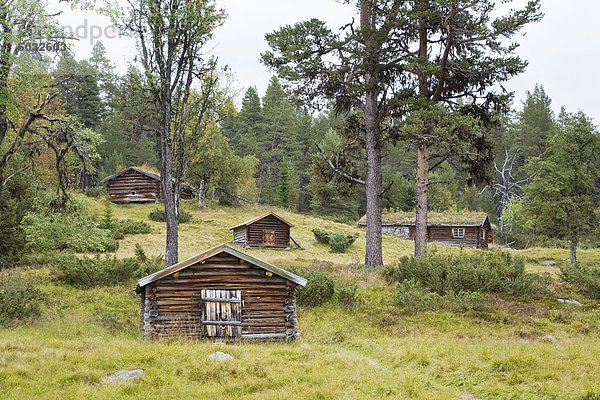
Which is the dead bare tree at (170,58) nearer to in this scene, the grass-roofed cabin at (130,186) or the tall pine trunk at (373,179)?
the tall pine trunk at (373,179)

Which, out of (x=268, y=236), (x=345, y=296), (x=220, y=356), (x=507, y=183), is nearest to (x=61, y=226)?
(x=220, y=356)

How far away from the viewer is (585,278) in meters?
22.9

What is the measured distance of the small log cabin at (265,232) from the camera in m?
41.0

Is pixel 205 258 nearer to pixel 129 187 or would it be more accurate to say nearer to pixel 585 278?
pixel 585 278

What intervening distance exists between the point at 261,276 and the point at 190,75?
11.2 m

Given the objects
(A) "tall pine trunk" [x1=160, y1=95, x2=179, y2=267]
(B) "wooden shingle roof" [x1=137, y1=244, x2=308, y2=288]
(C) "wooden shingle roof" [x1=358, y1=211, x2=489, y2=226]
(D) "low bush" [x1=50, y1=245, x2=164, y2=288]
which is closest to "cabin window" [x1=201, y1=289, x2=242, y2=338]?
(B) "wooden shingle roof" [x1=137, y1=244, x2=308, y2=288]

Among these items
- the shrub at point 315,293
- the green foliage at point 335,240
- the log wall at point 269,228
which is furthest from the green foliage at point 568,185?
the shrub at point 315,293

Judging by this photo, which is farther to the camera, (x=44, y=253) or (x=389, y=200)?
(x=389, y=200)

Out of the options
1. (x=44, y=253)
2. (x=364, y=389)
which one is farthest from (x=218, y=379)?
(x=44, y=253)

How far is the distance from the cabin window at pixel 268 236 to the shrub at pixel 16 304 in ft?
78.2

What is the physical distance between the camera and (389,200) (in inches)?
2761

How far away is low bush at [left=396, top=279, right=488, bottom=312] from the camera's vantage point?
19542 mm

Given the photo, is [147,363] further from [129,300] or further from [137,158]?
[137,158]

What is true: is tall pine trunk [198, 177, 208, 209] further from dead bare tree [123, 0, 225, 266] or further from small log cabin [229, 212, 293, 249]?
dead bare tree [123, 0, 225, 266]
